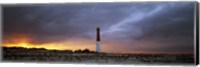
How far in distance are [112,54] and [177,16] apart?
3.49 feet

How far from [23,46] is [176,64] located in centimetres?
Answer: 223

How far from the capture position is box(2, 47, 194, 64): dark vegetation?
A: 6192 mm

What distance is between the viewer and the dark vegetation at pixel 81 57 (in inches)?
244

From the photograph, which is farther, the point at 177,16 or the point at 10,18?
the point at 10,18

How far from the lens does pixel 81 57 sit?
640cm

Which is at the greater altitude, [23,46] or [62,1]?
[62,1]

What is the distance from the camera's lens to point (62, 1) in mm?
6391

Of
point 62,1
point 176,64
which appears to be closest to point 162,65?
point 176,64

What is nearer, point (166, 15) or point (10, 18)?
point (166, 15)

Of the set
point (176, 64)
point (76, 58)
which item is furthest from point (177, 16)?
point (76, 58)

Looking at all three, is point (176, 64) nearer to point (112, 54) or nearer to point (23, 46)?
point (112, 54)

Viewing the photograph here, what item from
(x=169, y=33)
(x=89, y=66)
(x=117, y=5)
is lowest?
(x=89, y=66)

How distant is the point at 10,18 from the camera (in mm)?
6609

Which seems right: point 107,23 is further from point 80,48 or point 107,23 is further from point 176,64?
point 176,64
